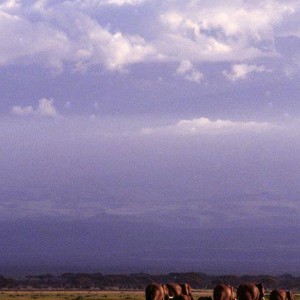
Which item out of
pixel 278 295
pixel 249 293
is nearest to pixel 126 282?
pixel 249 293

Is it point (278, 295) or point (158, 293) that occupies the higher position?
point (158, 293)

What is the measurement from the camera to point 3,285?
163125mm

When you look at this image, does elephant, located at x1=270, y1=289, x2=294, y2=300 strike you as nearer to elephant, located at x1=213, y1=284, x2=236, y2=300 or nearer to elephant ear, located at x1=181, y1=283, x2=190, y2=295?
elephant, located at x1=213, y1=284, x2=236, y2=300

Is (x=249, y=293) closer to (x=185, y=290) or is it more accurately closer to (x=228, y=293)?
(x=228, y=293)

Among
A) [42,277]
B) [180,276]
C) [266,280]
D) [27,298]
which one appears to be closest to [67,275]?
[42,277]

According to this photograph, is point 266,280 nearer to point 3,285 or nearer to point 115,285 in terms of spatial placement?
point 115,285

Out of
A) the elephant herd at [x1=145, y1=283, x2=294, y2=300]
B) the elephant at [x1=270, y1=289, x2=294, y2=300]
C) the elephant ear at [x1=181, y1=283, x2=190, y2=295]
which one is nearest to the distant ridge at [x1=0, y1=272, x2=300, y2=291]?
the elephant ear at [x1=181, y1=283, x2=190, y2=295]

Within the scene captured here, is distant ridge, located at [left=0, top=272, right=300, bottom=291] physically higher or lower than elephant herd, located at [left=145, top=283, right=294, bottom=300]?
higher

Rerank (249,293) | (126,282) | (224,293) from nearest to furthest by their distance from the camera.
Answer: (224,293) → (249,293) → (126,282)

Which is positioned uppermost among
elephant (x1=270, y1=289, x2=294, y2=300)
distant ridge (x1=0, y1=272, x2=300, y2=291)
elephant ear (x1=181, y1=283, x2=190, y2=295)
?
distant ridge (x1=0, y1=272, x2=300, y2=291)

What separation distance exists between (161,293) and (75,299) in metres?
37.8

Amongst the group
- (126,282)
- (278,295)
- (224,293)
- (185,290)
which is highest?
(126,282)

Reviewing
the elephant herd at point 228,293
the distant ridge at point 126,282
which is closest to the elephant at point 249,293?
the elephant herd at point 228,293

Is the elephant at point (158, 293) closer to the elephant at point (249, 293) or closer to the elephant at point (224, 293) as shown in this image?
the elephant at point (224, 293)
